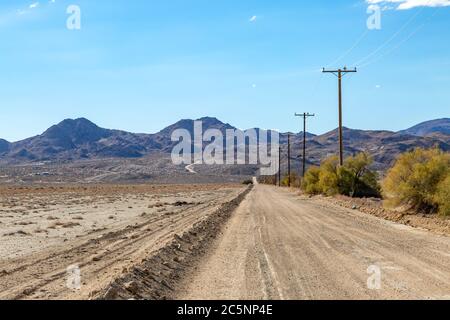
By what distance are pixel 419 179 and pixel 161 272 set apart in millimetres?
21763

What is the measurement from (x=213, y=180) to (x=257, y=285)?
6846 inches

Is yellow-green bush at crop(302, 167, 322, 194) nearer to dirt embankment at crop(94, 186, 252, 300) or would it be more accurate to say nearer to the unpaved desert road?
the unpaved desert road

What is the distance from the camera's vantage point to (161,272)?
12602 millimetres

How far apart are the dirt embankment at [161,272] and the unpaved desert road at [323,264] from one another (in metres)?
0.37

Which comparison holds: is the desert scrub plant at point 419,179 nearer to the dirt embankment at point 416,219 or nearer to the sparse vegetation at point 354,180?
the dirt embankment at point 416,219

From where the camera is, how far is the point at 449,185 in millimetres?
25797

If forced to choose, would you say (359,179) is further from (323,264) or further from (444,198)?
(323,264)

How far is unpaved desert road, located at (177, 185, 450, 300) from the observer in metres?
10.6

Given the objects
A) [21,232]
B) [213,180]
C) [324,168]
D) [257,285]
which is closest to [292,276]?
[257,285]

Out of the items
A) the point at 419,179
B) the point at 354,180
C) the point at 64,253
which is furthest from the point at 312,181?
the point at 64,253

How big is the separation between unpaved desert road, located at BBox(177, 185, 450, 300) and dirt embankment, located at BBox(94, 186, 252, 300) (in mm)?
375

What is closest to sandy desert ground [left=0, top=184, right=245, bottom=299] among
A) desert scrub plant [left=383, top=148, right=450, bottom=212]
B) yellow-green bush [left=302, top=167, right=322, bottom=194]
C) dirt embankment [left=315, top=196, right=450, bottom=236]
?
dirt embankment [left=315, top=196, right=450, bottom=236]
